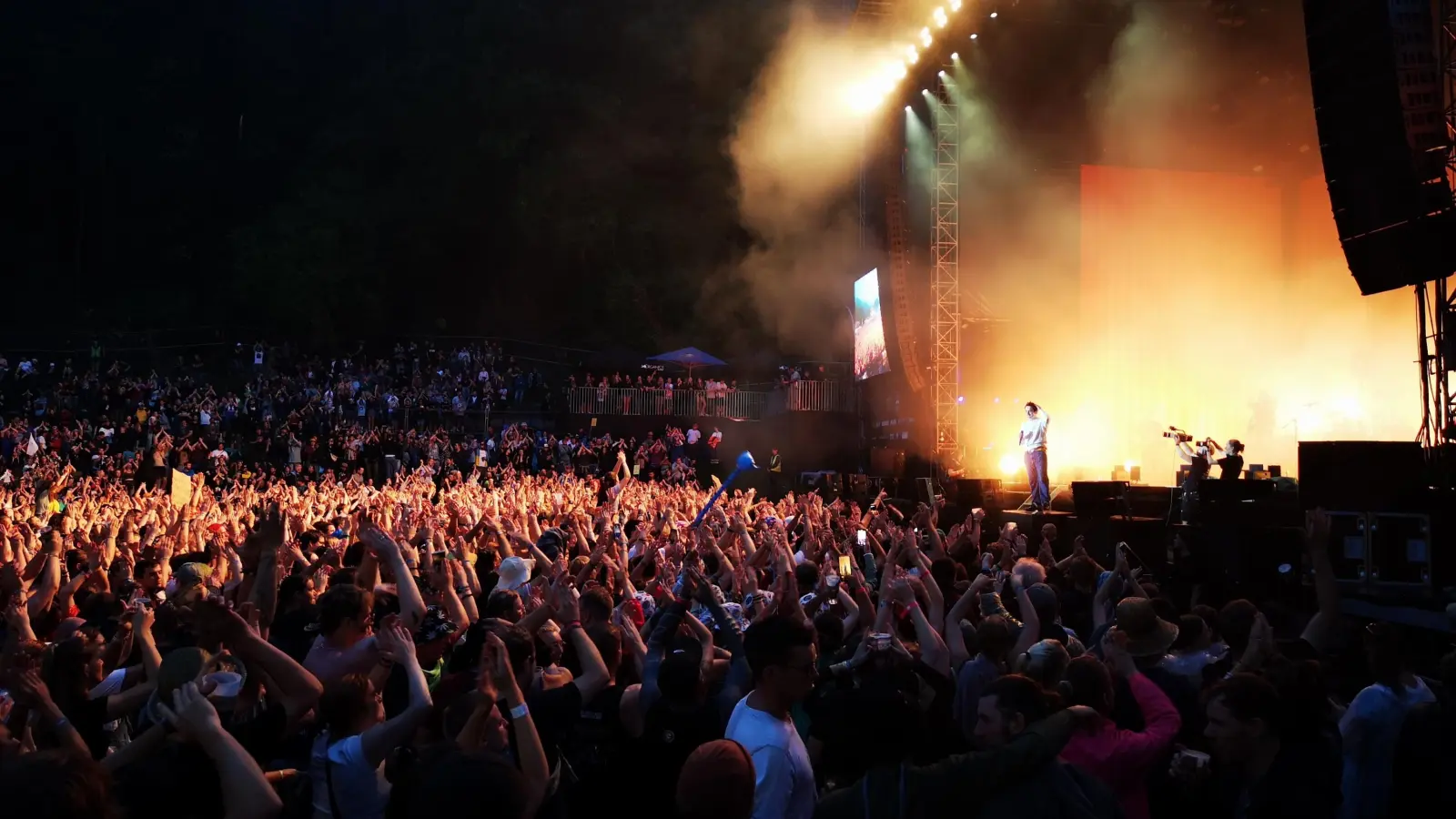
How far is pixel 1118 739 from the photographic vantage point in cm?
333

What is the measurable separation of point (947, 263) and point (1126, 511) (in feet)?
32.3

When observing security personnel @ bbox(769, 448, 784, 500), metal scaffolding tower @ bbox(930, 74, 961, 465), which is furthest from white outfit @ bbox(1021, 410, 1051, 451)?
security personnel @ bbox(769, 448, 784, 500)

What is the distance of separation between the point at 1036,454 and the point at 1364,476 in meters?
7.03

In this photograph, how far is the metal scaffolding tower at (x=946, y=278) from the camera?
68.1ft

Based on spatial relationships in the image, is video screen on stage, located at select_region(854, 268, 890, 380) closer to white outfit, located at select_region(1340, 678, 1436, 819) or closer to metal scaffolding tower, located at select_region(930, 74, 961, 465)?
metal scaffolding tower, located at select_region(930, 74, 961, 465)

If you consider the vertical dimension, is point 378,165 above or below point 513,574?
above

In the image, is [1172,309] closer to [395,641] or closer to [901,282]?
[901,282]

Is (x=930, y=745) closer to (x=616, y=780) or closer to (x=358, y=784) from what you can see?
(x=616, y=780)

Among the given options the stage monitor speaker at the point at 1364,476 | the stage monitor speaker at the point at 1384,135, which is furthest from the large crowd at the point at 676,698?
the stage monitor speaker at the point at 1384,135

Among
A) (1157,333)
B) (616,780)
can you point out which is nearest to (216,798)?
(616,780)

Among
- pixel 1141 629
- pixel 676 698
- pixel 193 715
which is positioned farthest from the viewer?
pixel 1141 629

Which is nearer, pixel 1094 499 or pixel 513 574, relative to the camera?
pixel 513 574

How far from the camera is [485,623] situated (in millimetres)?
3941

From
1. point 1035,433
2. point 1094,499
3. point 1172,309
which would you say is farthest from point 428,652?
point 1172,309
